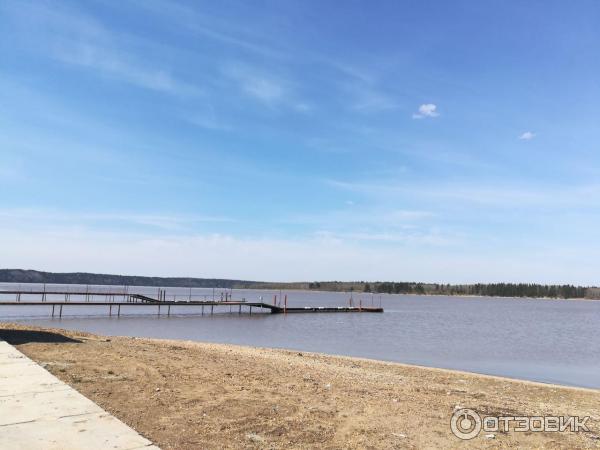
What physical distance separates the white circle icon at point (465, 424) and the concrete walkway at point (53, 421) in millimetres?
5369

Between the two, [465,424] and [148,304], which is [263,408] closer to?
[465,424]

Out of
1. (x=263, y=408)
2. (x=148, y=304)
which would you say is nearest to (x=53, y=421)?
(x=263, y=408)

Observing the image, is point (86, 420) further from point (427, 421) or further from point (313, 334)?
point (313, 334)

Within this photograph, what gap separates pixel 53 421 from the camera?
709 centimetres

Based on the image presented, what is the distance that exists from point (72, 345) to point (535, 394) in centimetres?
1654

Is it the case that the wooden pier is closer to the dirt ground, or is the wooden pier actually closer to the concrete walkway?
the dirt ground

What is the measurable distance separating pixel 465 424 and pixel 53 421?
726 cm

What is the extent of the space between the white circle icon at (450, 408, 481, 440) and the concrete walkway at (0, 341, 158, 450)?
5.37 m

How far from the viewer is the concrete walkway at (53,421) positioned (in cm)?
624

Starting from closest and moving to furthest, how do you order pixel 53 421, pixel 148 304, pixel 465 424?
1. pixel 53 421
2. pixel 465 424
3. pixel 148 304

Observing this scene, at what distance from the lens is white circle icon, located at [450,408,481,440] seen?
27.7 ft

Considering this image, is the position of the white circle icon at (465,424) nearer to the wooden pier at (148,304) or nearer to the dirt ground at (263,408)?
the dirt ground at (263,408)

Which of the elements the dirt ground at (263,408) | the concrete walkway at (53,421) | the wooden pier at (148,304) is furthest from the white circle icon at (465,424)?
the wooden pier at (148,304)

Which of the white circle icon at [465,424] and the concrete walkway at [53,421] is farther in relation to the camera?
the white circle icon at [465,424]
